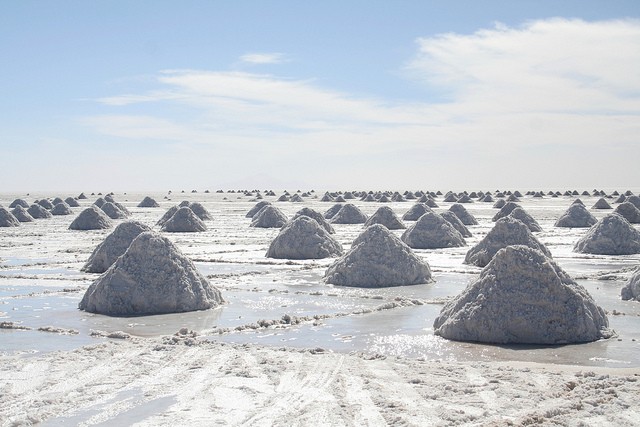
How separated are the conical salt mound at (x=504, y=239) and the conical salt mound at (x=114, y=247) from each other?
762 centimetres

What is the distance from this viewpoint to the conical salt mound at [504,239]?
17672 mm

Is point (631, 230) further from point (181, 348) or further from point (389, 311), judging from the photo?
point (181, 348)

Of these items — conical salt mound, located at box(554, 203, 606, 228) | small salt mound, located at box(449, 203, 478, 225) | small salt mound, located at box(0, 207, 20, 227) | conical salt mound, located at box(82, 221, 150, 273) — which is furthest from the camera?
small salt mound, located at box(0, 207, 20, 227)

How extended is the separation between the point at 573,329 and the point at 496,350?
1.14m

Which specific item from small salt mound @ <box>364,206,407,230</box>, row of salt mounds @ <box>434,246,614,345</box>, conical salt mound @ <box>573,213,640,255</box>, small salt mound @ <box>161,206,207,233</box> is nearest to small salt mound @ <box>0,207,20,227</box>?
small salt mound @ <box>161,206,207,233</box>

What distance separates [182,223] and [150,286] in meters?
20.3

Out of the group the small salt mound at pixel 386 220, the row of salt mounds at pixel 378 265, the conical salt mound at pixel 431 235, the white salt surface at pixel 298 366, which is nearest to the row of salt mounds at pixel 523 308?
the white salt surface at pixel 298 366

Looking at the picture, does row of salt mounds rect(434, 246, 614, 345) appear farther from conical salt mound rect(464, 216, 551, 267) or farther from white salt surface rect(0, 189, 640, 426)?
conical salt mound rect(464, 216, 551, 267)

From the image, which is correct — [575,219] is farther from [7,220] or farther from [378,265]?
[7,220]

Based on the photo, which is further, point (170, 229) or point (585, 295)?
point (170, 229)

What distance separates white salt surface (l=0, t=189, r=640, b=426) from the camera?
→ 654 centimetres

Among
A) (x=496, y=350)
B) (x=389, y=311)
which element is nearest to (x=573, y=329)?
(x=496, y=350)

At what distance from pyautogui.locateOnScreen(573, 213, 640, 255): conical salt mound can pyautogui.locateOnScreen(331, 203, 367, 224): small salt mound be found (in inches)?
667

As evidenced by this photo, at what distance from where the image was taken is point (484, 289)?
10367mm
